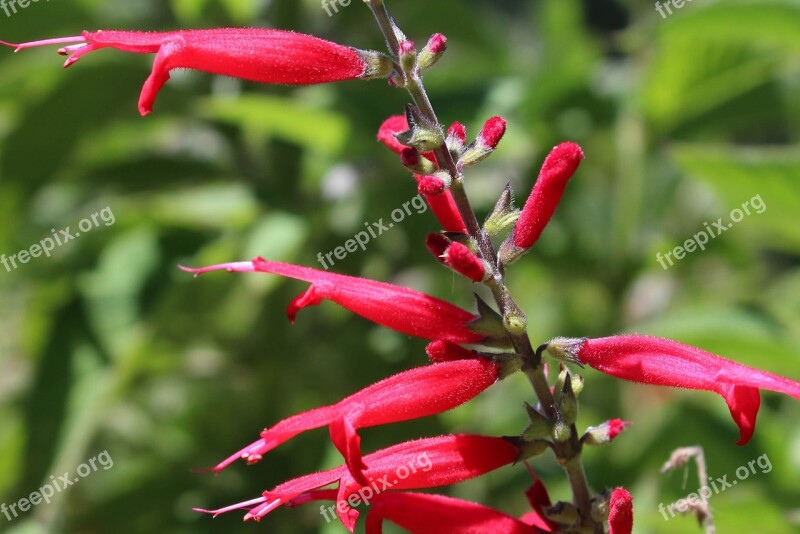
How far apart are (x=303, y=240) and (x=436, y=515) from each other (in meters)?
0.99

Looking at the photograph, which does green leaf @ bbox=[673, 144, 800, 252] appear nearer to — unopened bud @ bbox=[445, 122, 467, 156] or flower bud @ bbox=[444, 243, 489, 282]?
unopened bud @ bbox=[445, 122, 467, 156]

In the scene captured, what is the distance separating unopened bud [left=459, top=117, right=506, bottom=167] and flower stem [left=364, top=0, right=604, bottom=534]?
0.06 feet

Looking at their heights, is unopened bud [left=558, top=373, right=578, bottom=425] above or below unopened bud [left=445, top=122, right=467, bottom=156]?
below

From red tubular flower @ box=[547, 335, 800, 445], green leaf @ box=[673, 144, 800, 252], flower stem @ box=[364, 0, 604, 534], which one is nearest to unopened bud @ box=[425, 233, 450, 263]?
flower stem @ box=[364, 0, 604, 534]

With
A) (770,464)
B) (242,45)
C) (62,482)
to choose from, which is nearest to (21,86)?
(62,482)

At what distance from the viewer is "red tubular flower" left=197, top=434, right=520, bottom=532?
1044 millimetres

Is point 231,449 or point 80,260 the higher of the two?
point 80,260

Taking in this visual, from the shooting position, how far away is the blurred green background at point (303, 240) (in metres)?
1.88

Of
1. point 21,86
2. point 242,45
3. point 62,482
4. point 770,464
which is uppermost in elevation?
point 21,86

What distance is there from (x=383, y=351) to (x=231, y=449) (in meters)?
0.38

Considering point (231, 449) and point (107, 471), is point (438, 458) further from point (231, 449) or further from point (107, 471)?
point (107, 471)

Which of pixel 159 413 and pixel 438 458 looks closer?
pixel 438 458

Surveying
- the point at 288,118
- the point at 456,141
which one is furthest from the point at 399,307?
the point at 288,118

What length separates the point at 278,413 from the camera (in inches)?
84.0
